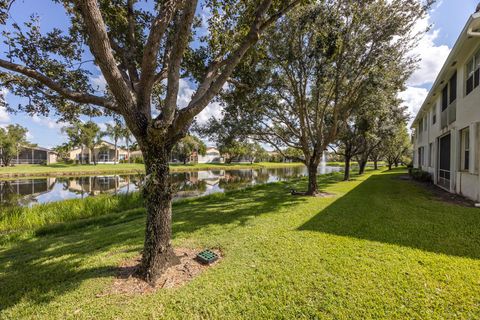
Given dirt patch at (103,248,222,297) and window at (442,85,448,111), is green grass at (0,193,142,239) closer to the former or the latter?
dirt patch at (103,248,222,297)

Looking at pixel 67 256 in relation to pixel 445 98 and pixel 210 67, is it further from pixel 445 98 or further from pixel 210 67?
pixel 445 98

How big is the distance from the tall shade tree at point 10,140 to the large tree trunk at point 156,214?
51.3 metres

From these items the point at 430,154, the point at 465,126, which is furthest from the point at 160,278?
the point at 430,154

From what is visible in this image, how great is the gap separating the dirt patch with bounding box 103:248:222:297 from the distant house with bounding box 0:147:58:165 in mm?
61967

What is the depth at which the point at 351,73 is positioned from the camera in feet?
30.4

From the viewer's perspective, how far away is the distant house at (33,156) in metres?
47.4

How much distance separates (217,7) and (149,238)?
5.84 metres

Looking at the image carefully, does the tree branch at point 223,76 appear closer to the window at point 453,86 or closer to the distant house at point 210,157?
the window at point 453,86

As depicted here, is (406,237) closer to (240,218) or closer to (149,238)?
(240,218)

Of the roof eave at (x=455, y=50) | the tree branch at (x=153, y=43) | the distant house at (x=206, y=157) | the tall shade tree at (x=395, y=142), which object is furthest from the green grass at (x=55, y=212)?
the distant house at (x=206, y=157)

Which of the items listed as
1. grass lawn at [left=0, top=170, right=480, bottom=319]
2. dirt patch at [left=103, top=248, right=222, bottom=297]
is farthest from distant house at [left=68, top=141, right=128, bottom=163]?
dirt patch at [left=103, top=248, right=222, bottom=297]

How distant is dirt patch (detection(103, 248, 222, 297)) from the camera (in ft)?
10.8

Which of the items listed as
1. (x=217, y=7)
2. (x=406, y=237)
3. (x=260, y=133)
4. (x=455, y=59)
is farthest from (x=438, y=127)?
(x=217, y=7)

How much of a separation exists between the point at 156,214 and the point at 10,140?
51795mm
